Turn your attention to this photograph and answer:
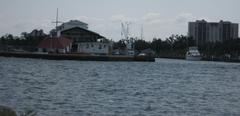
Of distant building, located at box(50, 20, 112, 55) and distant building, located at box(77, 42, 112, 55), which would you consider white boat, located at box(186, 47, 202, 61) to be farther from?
distant building, located at box(77, 42, 112, 55)

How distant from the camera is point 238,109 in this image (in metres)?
30.9

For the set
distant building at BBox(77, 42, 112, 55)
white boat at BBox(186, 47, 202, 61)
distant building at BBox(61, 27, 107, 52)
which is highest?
distant building at BBox(61, 27, 107, 52)

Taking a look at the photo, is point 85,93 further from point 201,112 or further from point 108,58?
point 108,58

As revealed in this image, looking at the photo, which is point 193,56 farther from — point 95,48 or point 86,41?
point 95,48

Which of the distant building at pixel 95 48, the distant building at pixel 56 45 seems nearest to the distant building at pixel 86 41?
the distant building at pixel 95 48

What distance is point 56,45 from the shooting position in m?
127

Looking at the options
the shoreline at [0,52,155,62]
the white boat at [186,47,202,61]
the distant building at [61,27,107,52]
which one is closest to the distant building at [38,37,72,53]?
the shoreline at [0,52,155,62]

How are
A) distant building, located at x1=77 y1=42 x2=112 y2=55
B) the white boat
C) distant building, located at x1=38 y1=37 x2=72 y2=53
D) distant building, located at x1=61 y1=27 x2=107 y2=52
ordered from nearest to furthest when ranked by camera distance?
distant building, located at x1=38 y1=37 x2=72 y2=53 < distant building, located at x1=77 y1=42 x2=112 y2=55 < distant building, located at x1=61 y1=27 x2=107 y2=52 < the white boat

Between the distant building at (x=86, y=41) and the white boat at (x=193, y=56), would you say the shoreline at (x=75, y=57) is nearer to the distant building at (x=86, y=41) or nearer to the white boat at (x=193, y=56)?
the distant building at (x=86, y=41)

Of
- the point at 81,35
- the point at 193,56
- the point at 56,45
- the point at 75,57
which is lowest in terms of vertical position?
the point at 193,56

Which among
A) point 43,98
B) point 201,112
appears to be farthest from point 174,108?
point 43,98

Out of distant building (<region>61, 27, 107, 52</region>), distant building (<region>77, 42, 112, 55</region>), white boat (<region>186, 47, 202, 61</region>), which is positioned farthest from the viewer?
white boat (<region>186, 47, 202, 61</region>)

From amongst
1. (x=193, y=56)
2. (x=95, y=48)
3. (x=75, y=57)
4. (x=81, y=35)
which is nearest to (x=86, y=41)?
(x=81, y=35)

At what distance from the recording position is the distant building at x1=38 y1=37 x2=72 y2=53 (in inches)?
5005
